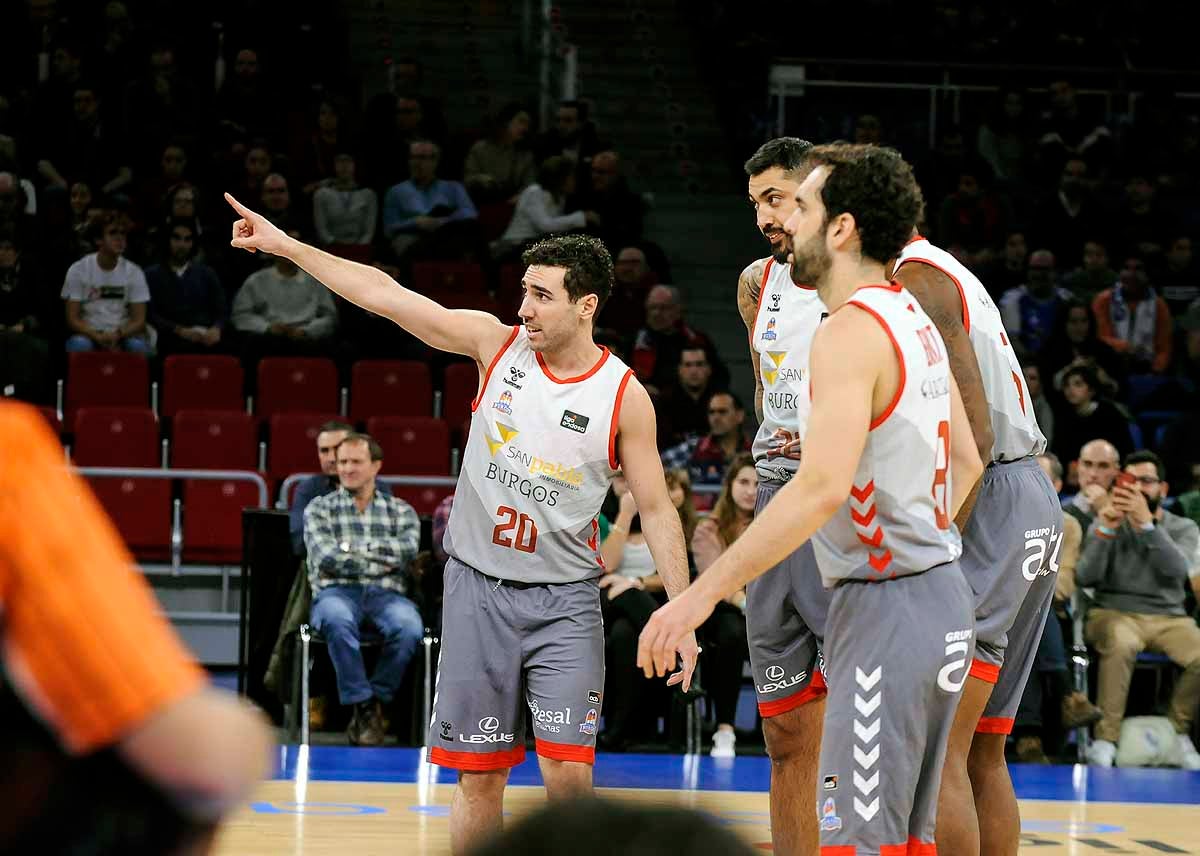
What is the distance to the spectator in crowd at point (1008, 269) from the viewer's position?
44.7 feet

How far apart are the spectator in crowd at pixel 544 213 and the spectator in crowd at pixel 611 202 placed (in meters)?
0.26

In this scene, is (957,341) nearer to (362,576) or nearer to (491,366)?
(491,366)

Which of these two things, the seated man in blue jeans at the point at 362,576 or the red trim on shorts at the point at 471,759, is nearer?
the red trim on shorts at the point at 471,759

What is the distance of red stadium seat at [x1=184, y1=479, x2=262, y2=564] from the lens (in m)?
10.3

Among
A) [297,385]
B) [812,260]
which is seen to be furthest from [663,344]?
[812,260]

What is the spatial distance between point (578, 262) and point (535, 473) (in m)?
0.68

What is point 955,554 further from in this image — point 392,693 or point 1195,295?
point 1195,295

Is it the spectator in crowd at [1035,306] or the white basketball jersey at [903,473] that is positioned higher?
the spectator in crowd at [1035,306]

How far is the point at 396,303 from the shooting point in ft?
16.7

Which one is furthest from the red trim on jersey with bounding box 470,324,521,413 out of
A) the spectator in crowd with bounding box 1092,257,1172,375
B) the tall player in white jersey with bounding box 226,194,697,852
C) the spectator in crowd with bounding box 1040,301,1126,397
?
the spectator in crowd with bounding box 1092,257,1172,375

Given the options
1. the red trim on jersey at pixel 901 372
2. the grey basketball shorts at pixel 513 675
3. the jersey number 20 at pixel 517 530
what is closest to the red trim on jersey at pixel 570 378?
the jersey number 20 at pixel 517 530

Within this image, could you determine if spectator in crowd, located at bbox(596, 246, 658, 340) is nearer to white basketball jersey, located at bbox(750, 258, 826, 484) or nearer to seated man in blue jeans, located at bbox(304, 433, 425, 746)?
seated man in blue jeans, located at bbox(304, 433, 425, 746)

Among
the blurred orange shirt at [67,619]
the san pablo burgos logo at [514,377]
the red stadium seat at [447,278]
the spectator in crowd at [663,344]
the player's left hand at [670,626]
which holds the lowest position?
the player's left hand at [670,626]

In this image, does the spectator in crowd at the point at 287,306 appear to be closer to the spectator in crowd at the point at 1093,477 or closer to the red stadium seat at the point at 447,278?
the red stadium seat at the point at 447,278
